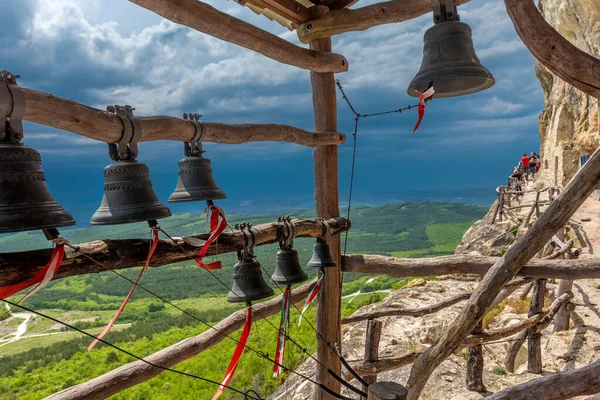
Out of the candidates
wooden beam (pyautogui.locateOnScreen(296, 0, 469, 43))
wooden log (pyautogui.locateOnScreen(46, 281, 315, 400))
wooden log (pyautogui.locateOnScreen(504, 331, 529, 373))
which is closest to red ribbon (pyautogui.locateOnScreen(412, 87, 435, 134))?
wooden beam (pyautogui.locateOnScreen(296, 0, 469, 43))

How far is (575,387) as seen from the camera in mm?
1945

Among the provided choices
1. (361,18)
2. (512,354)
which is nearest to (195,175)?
(361,18)

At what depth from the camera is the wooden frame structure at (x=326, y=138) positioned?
5.04ft

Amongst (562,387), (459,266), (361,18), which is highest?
(361,18)

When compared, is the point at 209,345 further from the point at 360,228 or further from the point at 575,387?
the point at 360,228

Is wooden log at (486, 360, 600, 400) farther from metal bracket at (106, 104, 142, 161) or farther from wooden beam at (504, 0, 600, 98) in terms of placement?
metal bracket at (106, 104, 142, 161)

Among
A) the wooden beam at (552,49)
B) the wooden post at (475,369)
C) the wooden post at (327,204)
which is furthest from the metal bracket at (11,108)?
the wooden post at (475,369)

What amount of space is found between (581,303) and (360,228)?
130ft

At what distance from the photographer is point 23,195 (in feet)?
3.94

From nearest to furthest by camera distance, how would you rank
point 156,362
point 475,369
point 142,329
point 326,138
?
point 156,362 < point 326,138 < point 475,369 < point 142,329

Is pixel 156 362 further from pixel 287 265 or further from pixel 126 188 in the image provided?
pixel 126 188

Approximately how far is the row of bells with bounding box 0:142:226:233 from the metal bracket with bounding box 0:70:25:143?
0.03m

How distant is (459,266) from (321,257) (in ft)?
4.06

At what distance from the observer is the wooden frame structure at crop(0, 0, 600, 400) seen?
1.54 meters
